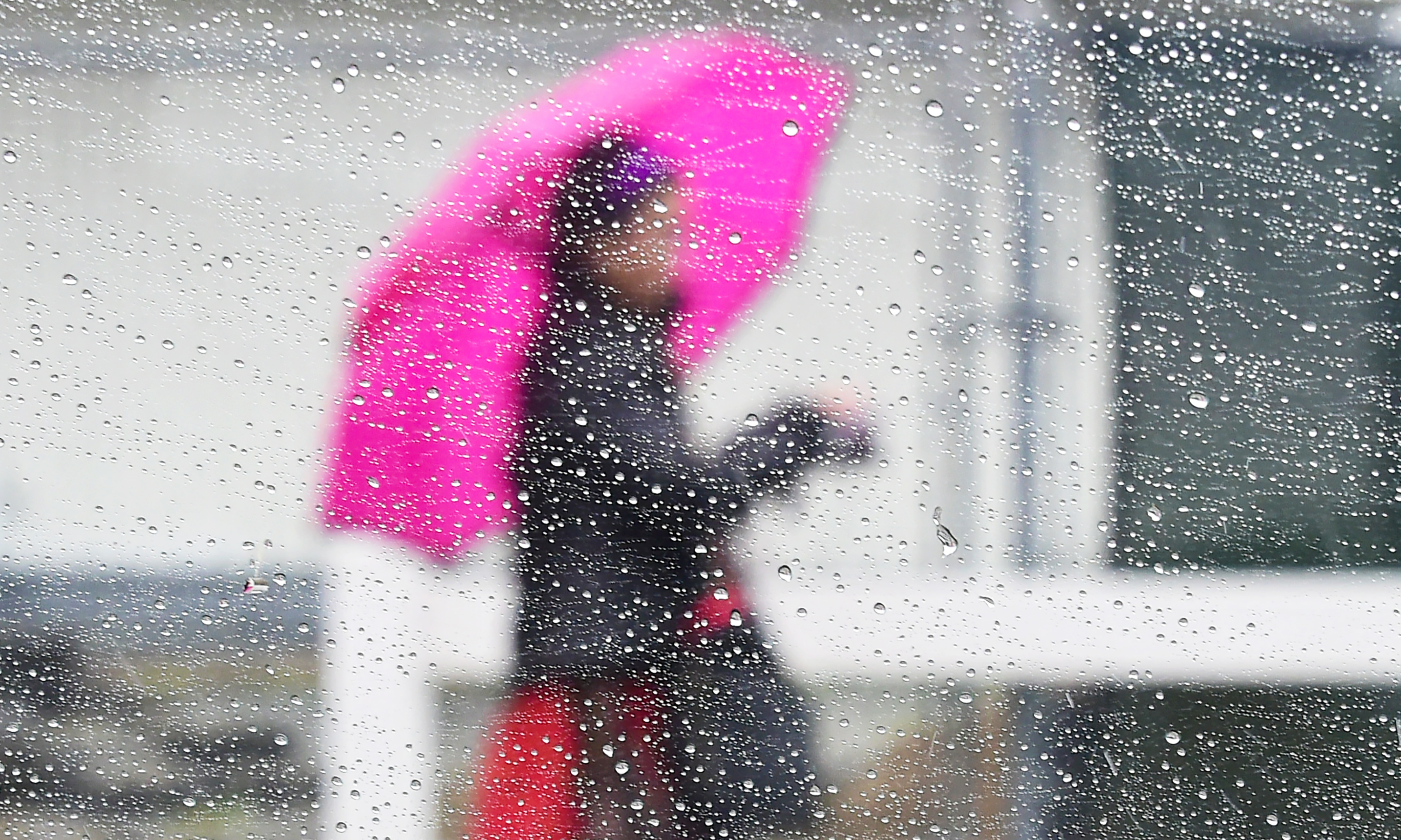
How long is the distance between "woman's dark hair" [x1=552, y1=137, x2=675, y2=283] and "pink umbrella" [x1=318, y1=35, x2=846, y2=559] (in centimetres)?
1

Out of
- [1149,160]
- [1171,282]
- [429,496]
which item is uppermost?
[1149,160]

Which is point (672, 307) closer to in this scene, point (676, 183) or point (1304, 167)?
point (676, 183)

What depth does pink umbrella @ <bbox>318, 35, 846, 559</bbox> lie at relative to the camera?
766mm

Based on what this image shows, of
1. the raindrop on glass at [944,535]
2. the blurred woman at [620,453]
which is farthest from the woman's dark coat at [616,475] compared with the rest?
the raindrop on glass at [944,535]

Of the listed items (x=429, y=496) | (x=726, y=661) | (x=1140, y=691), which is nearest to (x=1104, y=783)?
(x=1140, y=691)

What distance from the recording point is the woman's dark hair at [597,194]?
2.52 ft

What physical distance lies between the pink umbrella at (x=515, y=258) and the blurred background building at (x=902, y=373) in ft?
0.08

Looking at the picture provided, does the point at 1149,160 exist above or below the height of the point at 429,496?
above

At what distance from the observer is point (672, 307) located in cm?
77

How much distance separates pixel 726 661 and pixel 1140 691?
380 mm

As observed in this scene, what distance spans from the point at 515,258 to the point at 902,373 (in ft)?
1.20

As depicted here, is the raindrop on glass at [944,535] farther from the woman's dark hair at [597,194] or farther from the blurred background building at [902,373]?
the woman's dark hair at [597,194]

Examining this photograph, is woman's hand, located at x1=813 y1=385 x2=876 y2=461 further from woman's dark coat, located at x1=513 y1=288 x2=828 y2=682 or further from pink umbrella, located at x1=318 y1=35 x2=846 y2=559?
pink umbrella, located at x1=318 y1=35 x2=846 y2=559

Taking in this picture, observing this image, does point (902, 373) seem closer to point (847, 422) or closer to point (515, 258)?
point (847, 422)
